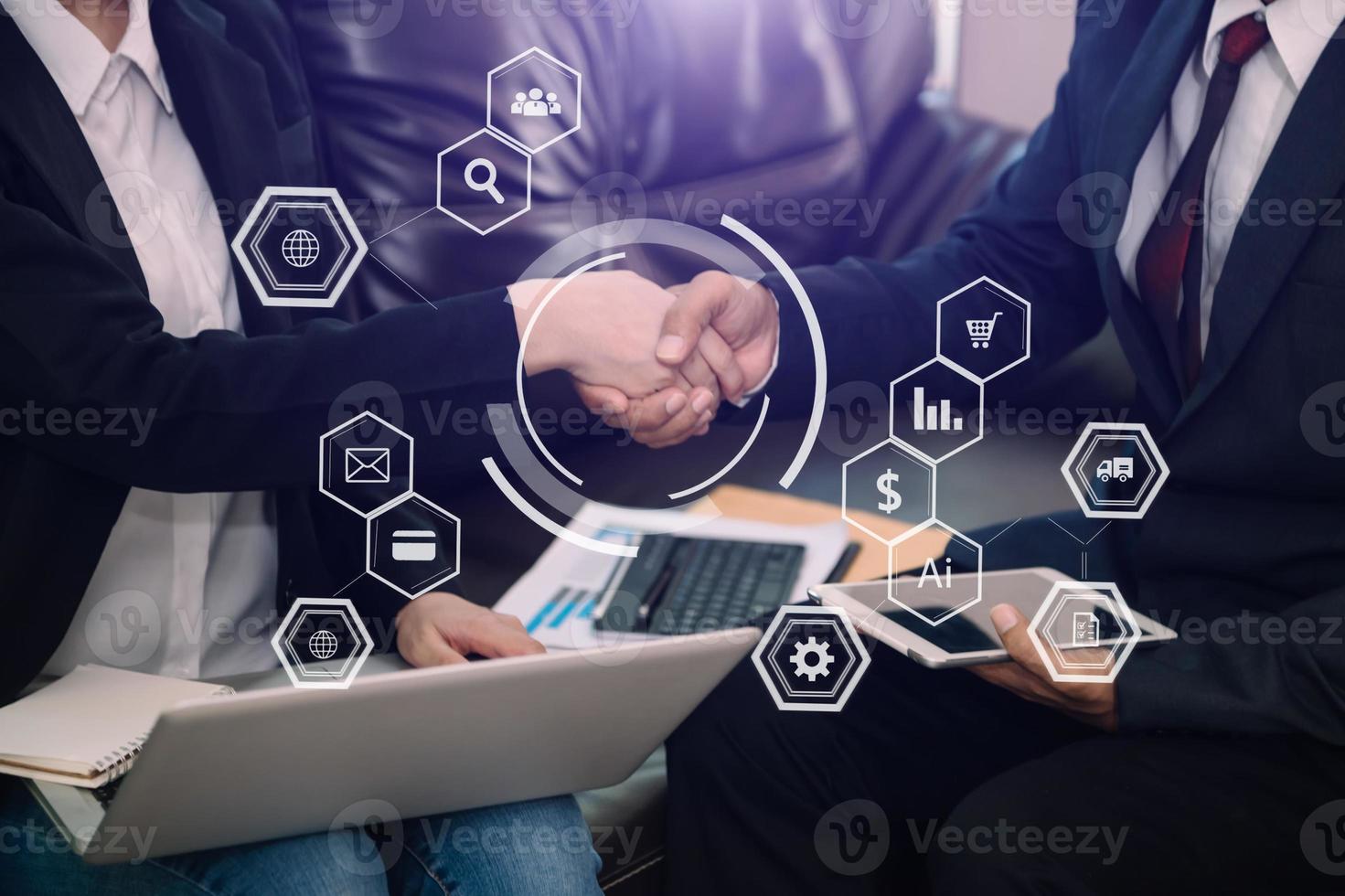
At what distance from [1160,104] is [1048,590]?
390mm

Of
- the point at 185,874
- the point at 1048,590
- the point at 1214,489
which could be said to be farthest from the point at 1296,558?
the point at 185,874

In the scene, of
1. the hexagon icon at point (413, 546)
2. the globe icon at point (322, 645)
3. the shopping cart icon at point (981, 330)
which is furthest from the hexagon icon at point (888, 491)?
the globe icon at point (322, 645)

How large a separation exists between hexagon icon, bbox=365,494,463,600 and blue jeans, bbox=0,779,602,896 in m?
0.19

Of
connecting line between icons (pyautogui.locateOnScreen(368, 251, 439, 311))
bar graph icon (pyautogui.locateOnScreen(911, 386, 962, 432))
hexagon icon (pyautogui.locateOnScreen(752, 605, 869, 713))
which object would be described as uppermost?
connecting line between icons (pyautogui.locateOnScreen(368, 251, 439, 311))

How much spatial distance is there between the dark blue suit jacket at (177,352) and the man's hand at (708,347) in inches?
4.9

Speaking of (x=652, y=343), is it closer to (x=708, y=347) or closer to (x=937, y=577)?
(x=708, y=347)

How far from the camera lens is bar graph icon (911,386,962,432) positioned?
2.93 ft

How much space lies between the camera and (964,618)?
2.90 feet

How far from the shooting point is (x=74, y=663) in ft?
2.77

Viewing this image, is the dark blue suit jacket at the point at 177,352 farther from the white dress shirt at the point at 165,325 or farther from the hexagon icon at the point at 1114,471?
the hexagon icon at the point at 1114,471

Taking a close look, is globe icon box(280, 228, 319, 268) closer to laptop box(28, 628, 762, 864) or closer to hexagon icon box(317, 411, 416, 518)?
hexagon icon box(317, 411, 416, 518)

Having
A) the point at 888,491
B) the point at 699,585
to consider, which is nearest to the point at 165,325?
the point at 699,585

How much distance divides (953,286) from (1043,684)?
32cm

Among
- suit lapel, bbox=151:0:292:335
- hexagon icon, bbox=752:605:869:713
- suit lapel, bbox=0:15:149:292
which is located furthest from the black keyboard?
suit lapel, bbox=0:15:149:292
